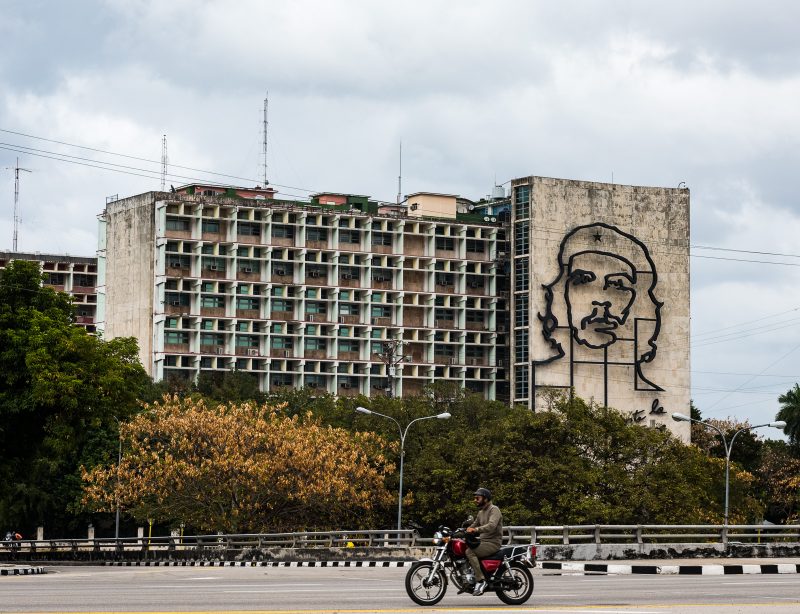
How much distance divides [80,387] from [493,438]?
2978 centimetres

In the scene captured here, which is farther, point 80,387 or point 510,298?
point 510,298

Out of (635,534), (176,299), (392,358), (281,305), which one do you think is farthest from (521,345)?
(635,534)

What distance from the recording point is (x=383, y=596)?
66.2 feet

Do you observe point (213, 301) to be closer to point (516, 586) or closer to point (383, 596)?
point (383, 596)

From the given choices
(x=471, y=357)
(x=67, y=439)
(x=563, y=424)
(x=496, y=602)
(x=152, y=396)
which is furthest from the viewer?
(x=471, y=357)

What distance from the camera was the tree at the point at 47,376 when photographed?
42594mm

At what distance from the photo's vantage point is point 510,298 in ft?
408

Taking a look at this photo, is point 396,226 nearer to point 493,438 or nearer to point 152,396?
point 152,396

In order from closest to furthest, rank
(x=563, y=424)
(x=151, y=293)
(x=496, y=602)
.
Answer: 1. (x=496, y=602)
2. (x=563, y=424)
3. (x=151, y=293)

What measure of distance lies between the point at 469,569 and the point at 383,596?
76.3 inches

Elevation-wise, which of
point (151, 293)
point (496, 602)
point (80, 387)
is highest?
point (151, 293)

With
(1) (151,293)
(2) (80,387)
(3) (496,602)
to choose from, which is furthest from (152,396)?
(3) (496,602)

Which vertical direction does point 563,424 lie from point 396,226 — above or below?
below

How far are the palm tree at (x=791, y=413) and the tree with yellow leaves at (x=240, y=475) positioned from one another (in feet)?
166
